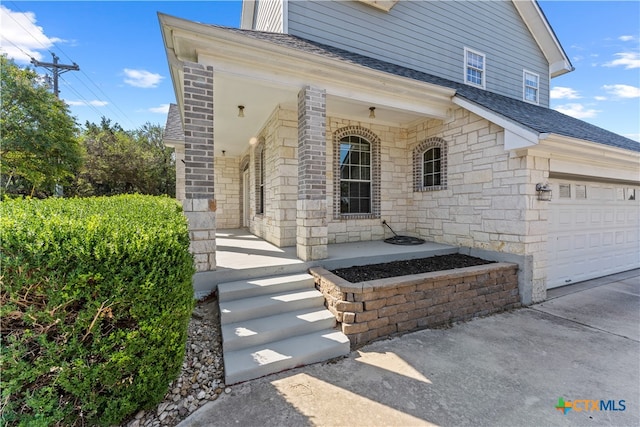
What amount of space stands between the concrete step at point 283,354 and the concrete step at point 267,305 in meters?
0.44

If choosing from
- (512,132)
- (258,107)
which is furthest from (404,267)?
(258,107)

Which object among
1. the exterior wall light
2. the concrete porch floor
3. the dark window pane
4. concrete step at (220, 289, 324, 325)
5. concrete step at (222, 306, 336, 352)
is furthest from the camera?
the dark window pane

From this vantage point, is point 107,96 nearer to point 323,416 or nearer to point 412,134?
point 412,134

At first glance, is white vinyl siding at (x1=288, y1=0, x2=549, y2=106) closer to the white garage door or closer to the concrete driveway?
the white garage door

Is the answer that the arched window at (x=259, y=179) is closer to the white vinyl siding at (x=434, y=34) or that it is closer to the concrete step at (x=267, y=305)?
the white vinyl siding at (x=434, y=34)

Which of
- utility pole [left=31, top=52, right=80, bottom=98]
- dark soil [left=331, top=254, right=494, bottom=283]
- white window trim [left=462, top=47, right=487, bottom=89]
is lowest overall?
dark soil [left=331, top=254, right=494, bottom=283]

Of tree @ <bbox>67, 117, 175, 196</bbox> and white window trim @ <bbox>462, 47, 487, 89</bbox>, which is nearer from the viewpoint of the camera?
white window trim @ <bbox>462, 47, 487, 89</bbox>

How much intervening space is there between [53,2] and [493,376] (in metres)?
11.5

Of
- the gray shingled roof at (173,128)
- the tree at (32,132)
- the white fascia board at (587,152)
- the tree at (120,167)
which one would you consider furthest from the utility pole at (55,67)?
the white fascia board at (587,152)

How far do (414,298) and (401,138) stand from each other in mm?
5002

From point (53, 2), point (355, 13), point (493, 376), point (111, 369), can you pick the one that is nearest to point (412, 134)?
point (355, 13)

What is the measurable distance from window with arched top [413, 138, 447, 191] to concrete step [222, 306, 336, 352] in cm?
455

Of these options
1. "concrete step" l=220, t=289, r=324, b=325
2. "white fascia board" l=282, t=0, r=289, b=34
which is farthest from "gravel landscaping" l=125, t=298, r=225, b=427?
"white fascia board" l=282, t=0, r=289, b=34

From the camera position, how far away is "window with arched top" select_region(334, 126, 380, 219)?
6.67 metres
